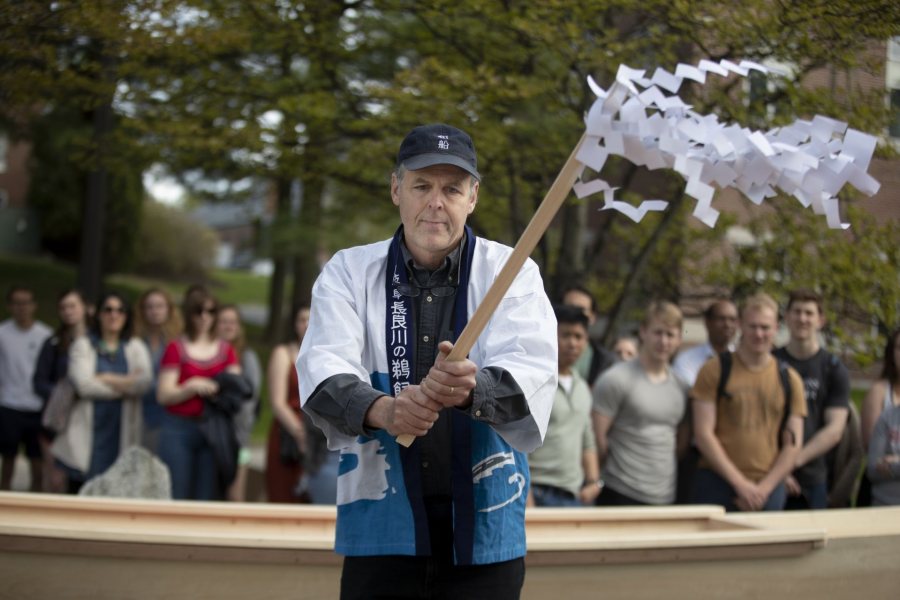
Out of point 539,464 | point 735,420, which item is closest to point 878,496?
point 735,420

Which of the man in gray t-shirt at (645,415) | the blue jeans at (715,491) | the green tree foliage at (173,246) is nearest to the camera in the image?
the man in gray t-shirt at (645,415)

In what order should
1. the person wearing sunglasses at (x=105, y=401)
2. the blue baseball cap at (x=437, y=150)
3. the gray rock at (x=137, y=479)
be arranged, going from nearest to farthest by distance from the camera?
the blue baseball cap at (x=437, y=150), the gray rock at (x=137, y=479), the person wearing sunglasses at (x=105, y=401)

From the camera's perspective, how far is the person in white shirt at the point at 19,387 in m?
7.91

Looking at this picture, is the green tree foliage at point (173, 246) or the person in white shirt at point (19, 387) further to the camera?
the green tree foliage at point (173, 246)

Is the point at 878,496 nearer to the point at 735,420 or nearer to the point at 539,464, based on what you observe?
the point at 735,420

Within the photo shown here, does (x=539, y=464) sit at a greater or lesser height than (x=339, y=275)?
lesser

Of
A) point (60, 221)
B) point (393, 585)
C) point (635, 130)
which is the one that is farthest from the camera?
point (60, 221)

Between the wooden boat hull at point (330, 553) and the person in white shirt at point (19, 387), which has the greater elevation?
the person in white shirt at point (19, 387)

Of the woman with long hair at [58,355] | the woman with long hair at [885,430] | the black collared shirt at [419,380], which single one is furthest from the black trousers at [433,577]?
the woman with long hair at [58,355]

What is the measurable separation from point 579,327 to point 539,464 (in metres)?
0.75

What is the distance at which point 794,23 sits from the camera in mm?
5895

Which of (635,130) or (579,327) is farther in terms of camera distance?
(579,327)

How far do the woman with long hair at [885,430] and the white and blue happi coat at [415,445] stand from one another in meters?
3.73

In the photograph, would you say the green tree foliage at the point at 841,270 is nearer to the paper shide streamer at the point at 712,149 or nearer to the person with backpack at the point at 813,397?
the person with backpack at the point at 813,397
